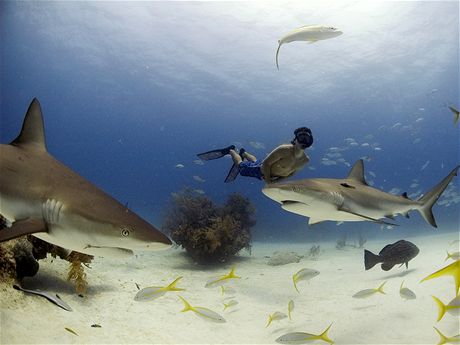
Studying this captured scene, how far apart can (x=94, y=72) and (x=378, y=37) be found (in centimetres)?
3661

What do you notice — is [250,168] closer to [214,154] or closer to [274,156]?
[214,154]

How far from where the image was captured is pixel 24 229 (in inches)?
78.6

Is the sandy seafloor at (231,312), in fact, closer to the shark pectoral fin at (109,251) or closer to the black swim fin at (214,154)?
the shark pectoral fin at (109,251)

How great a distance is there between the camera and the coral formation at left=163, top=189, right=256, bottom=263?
1011 cm

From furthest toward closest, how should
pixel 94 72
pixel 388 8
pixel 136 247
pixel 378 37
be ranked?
pixel 94 72 → pixel 378 37 → pixel 388 8 → pixel 136 247

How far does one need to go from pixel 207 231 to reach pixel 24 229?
27.5 feet

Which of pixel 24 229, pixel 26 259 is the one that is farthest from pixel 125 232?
pixel 26 259

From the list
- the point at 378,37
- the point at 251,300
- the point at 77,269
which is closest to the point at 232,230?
the point at 251,300

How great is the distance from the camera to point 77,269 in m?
5.32

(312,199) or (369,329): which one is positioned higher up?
(312,199)

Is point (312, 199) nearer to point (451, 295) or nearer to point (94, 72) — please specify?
point (451, 295)

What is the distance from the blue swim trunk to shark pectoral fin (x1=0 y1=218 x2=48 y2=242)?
21.3 feet

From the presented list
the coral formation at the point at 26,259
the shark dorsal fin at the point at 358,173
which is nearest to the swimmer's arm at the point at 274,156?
the shark dorsal fin at the point at 358,173

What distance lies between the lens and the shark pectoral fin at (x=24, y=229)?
1881 mm
